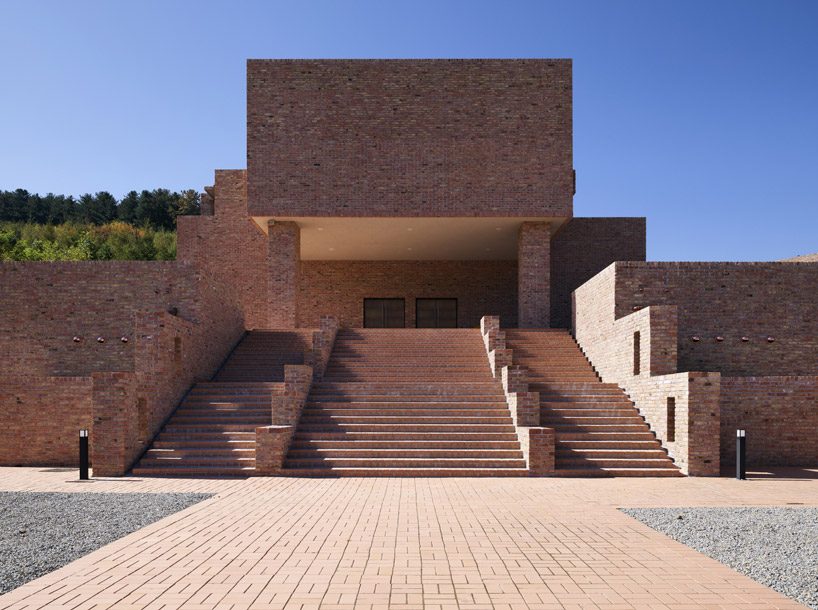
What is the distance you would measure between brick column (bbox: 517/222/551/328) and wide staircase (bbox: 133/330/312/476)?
888cm

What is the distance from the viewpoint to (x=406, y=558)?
234 inches

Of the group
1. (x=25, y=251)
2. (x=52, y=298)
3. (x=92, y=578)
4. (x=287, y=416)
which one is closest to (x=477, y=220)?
(x=287, y=416)

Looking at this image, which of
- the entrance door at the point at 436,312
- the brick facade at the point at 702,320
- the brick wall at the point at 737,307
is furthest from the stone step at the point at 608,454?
the entrance door at the point at 436,312

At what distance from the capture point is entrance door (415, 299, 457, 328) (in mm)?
27594

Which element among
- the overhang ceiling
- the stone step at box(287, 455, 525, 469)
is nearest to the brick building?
the stone step at box(287, 455, 525, 469)

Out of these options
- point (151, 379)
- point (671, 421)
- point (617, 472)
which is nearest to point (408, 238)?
point (151, 379)

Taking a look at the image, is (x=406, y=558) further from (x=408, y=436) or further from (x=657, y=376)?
(x=657, y=376)

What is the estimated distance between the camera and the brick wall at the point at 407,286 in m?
27.6

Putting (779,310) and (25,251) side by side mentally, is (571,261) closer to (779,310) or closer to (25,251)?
(779,310)

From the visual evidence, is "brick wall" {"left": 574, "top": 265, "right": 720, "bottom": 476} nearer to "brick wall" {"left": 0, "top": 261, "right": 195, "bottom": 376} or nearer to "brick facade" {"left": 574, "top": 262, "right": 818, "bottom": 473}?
"brick facade" {"left": 574, "top": 262, "right": 818, "bottom": 473}

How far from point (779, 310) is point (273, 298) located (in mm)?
14914

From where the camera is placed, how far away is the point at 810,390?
41.4 ft

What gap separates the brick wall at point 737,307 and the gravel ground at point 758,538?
7.76 m

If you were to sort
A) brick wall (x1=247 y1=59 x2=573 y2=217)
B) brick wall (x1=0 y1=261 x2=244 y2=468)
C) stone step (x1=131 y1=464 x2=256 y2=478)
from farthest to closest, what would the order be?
brick wall (x1=247 y1=59 x2=573 y2=217), brick wall (x1=0 y1=261 x2=244 y2=468), stone step (x1=131 y1=464 x2=256 y2=478)
